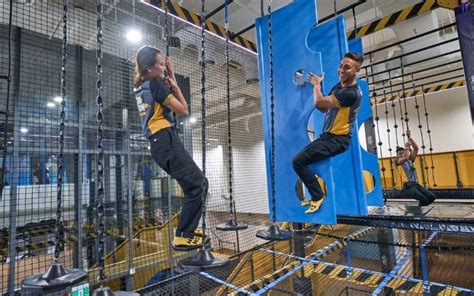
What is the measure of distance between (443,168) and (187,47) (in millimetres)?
8632

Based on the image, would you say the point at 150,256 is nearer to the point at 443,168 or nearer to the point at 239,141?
the point at 239,141

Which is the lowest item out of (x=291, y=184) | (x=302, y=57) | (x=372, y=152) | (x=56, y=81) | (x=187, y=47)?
(x=291, y=184)

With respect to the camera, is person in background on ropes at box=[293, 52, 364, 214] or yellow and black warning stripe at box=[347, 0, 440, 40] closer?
person in background on ropes at box=[293, 52, 364, 214]

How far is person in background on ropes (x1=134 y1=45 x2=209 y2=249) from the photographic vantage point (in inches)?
58.6

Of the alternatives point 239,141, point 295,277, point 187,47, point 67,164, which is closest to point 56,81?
point 67,164

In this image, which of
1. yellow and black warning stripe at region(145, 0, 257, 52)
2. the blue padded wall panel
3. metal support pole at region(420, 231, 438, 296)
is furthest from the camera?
yellow and black warning stripe at region(145, 0, 257, 52)

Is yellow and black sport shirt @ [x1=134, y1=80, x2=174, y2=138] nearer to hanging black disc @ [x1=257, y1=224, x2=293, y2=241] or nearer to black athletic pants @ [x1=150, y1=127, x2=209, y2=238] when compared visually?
black athletic pants @ [x1=150, y1=127, x2=209, y2=238]

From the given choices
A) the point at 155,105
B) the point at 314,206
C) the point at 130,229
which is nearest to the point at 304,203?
the point at 314,206

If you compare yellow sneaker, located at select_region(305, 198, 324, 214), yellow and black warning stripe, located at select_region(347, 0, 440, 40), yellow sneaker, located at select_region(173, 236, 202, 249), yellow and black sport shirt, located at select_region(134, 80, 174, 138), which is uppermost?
yellow and black warning stripe, located at select_region(347, 0, 440, 40)

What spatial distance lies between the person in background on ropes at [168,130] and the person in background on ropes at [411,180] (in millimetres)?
4008

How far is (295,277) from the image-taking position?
2.30 m

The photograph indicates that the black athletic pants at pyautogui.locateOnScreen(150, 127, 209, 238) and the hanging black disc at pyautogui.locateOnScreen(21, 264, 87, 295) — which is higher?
the black athletic pants at pyautogui.locateOnScreen(150, 127, 209, 238)

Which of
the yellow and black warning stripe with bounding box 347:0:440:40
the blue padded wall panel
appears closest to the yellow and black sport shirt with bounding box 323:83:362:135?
the blue padded wall panel

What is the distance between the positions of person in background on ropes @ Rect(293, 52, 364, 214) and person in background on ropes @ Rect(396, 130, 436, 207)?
2.51m
